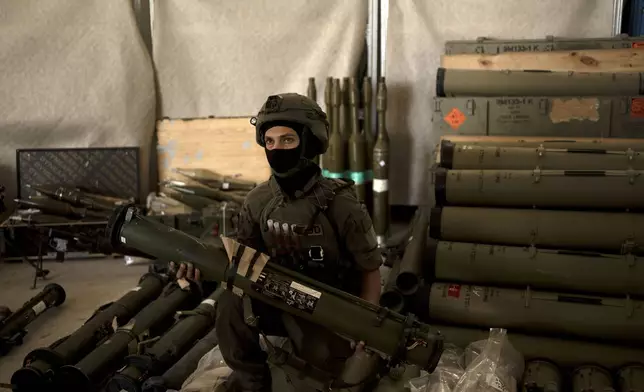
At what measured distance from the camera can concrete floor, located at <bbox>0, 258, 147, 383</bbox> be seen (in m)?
4.27

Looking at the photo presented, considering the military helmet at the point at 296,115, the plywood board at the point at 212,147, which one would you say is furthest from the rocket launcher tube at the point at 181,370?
the plywood board at the point at 212,147

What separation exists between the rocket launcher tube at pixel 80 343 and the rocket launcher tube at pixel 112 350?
82 millimetres

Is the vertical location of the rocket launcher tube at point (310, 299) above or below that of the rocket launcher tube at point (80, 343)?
above

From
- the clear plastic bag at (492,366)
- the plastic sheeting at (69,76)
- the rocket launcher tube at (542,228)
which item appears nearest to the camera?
the clear plastic bag at (492,366)

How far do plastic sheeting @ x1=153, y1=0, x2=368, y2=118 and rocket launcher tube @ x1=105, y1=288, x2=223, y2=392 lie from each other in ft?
9.59

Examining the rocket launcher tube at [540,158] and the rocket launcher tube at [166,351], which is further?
the rocket launcher tube at [540,158]

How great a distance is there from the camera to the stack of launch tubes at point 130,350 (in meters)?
3.38

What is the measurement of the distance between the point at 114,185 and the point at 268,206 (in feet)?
11.3

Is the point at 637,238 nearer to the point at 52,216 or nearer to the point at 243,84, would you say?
the point at 243,84

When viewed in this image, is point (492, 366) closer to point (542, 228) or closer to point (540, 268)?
point (540, 268)

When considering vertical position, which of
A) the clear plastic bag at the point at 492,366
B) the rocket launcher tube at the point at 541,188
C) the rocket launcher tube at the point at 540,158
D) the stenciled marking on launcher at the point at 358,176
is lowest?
the clear plastic bag at the point at 492,366

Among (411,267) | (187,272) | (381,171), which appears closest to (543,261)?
(411,267)

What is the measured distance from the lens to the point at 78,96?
622 centimetres

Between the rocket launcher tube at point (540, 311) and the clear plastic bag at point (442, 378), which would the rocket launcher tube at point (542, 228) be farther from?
the clear plastic bag at point (442, 378)
